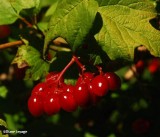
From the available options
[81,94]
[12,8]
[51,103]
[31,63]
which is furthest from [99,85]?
[12,8]

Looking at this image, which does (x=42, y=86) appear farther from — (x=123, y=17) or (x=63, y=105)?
(x=123, y=17)

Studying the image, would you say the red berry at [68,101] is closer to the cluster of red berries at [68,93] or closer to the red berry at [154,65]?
the cluster of red berries at [68,93]

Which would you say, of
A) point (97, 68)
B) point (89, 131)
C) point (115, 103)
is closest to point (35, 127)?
point (89, 131)

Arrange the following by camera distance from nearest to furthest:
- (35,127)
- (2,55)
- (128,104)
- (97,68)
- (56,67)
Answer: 1. (97,68)
2. (56,67)
3. (35,127)
4. (2,55)
5. (128,104)

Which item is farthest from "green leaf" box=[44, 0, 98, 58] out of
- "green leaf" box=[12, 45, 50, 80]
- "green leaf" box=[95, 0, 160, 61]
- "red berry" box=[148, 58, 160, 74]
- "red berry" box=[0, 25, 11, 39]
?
"red berry" box=[148, 58, 160, 74]

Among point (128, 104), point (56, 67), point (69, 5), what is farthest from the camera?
point (128, 104)

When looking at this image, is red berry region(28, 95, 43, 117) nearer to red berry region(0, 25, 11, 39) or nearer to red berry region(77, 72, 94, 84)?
red berry region(77, 72, 94, 84)

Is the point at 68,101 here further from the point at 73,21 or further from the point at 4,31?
the point at 4,31

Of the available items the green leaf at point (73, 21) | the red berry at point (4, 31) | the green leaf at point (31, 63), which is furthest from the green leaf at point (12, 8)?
the green leaf at point (73, 21)
